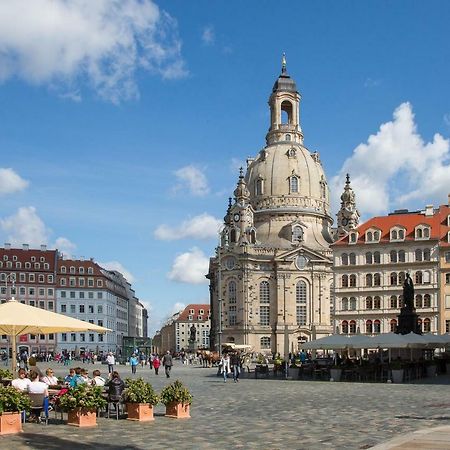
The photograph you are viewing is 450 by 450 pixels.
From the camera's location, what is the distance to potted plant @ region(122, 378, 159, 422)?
70.9ft

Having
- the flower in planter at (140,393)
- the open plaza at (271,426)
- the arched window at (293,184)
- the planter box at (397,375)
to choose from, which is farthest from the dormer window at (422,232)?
the flower in planter at (140,393)

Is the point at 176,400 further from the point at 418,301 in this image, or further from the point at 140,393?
the point at 418,301

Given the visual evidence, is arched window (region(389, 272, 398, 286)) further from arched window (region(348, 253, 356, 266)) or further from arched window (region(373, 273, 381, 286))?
arched window (region(348, 253, 356, 266))

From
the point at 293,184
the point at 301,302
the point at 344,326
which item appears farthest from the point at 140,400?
the point at 293,184

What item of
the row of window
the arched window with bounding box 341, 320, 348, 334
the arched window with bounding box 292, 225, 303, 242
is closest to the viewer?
the row of window

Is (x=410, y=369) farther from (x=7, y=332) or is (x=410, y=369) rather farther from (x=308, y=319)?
(x=308, y=319)

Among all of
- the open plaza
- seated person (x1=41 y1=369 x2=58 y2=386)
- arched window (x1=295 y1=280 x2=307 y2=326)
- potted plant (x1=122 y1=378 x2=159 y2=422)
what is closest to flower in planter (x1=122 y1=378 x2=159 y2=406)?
potted plant (x1=122 y1=378 x2=159 y2=422)

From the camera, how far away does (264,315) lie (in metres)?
Answer: 120

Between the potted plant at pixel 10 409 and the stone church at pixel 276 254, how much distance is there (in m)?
95.4

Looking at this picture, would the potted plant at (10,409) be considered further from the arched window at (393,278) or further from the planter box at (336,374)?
the arched window at (393,278)

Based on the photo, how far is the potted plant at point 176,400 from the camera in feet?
72.9

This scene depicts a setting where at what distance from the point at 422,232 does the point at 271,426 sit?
71048mm

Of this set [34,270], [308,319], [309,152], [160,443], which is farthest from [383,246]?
[160,443]

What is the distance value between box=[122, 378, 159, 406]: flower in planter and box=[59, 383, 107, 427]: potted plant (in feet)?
4.10
